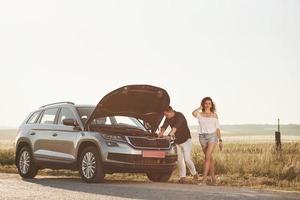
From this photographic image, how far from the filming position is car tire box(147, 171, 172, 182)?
1590 cm

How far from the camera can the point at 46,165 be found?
16484mm

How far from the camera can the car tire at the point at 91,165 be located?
14.8 meters

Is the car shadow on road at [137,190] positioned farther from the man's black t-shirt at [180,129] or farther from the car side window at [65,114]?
the car side window at [65,114]

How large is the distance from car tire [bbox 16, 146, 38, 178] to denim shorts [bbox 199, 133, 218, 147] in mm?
4452

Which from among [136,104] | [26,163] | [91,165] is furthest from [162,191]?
[26,163]

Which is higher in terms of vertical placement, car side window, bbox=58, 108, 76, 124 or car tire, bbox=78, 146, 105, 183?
car side window, bbox=58, 108, 76, 124

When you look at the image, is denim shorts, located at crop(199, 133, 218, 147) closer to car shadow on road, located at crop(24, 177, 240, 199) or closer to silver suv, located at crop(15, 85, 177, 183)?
silver suv, located at crop(15, 85, 177, 183)

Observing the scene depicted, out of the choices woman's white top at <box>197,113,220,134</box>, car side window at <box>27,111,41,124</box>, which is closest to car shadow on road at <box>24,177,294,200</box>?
woman's white top at <box>197,113,220,134</box>

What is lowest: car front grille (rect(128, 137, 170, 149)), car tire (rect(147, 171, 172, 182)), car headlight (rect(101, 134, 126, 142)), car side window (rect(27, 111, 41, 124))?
car tire (rect(147, 171, 172, 182))

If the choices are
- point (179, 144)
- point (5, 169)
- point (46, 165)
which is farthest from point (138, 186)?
point (5, 169)

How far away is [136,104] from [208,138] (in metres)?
A: 2.00

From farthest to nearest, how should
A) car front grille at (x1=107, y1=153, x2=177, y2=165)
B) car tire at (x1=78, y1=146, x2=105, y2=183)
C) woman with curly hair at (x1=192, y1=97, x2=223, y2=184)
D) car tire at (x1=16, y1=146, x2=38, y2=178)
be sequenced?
car tire at (x1=16, y1=146, x2=38, y2=178), woman with curly hair at (x1=192, y1=97, x2=223, y2=184), car tire at (x1=78, y1=146, x2=105, y2=183), car front grille at (x1=107, y1=153, x2=177, y2=165)

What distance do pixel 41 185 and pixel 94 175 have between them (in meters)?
1.18

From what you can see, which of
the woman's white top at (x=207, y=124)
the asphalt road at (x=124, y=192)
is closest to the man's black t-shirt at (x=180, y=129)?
the woman's white top at (x=207, y=124)
